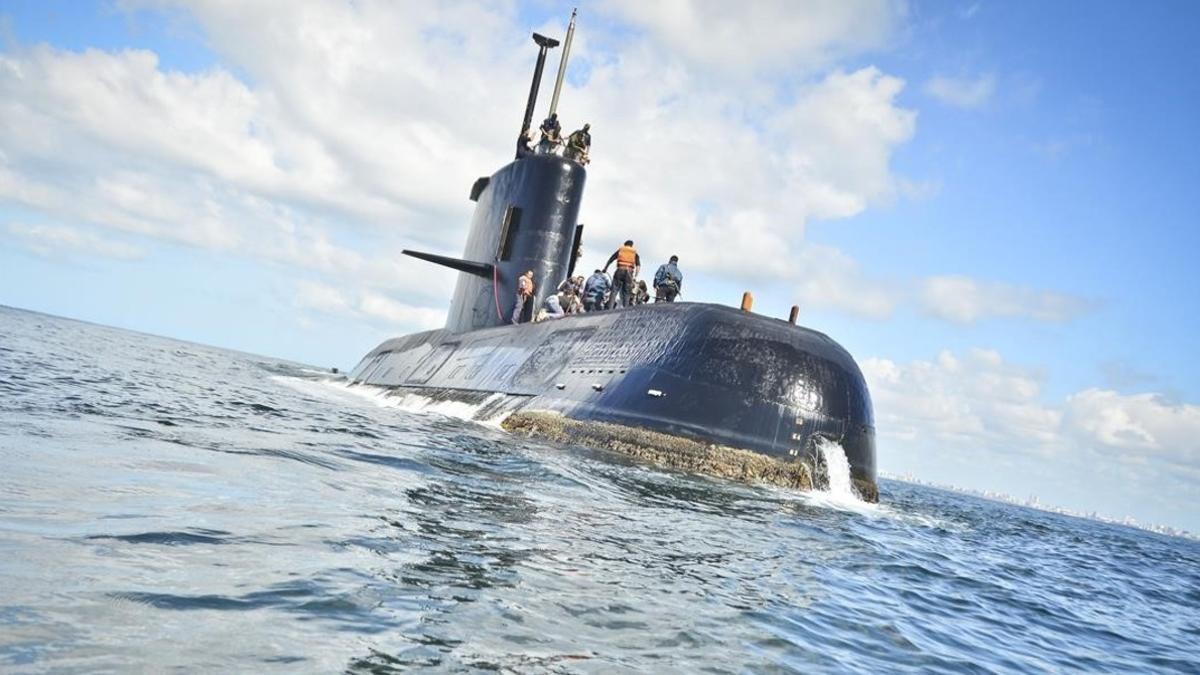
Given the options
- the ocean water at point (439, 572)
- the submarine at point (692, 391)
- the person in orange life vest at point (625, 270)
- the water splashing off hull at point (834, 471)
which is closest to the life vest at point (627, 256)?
the person in orange life vest at point (625, 270)

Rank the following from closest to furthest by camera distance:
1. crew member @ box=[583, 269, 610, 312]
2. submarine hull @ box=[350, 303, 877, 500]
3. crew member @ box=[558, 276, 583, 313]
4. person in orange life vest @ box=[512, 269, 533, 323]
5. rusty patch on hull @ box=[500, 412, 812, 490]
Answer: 1. rusty patch on hull @ box=[500, 412, 812, 490]
2. submarine hull @ box=[350, 303, 877, 500]
3. crew member @ box=[583, 269, 610, 312]
4. crew member @ box=[558, 276, 583, 313]
5. person in orange life vest @ box=[512, 269, 533, 323]

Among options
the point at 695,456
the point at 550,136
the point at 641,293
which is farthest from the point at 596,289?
the point at 695,456

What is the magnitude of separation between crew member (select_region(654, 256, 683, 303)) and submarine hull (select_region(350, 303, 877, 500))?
1.29 m

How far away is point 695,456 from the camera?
421 inches

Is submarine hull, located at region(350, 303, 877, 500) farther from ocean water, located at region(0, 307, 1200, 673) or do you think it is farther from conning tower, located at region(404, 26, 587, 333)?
conning tower, located at region(404, 26, 587, 333)

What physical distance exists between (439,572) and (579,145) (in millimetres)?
15707

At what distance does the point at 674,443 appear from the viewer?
10.8 meters

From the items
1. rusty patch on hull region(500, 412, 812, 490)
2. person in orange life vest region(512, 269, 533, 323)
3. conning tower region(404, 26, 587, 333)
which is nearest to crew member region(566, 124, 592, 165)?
conning tower region(404, 26, 587, 333)

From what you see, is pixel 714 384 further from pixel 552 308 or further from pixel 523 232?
pixel 523 232

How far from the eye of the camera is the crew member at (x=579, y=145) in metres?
18.0

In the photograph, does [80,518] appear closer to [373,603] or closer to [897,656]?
[373,603]

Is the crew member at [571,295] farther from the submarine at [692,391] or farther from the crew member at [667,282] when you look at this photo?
the crew member at [667,282]

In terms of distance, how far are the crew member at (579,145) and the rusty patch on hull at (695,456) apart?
8627 mm

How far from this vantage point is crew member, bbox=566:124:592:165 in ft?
59.0
